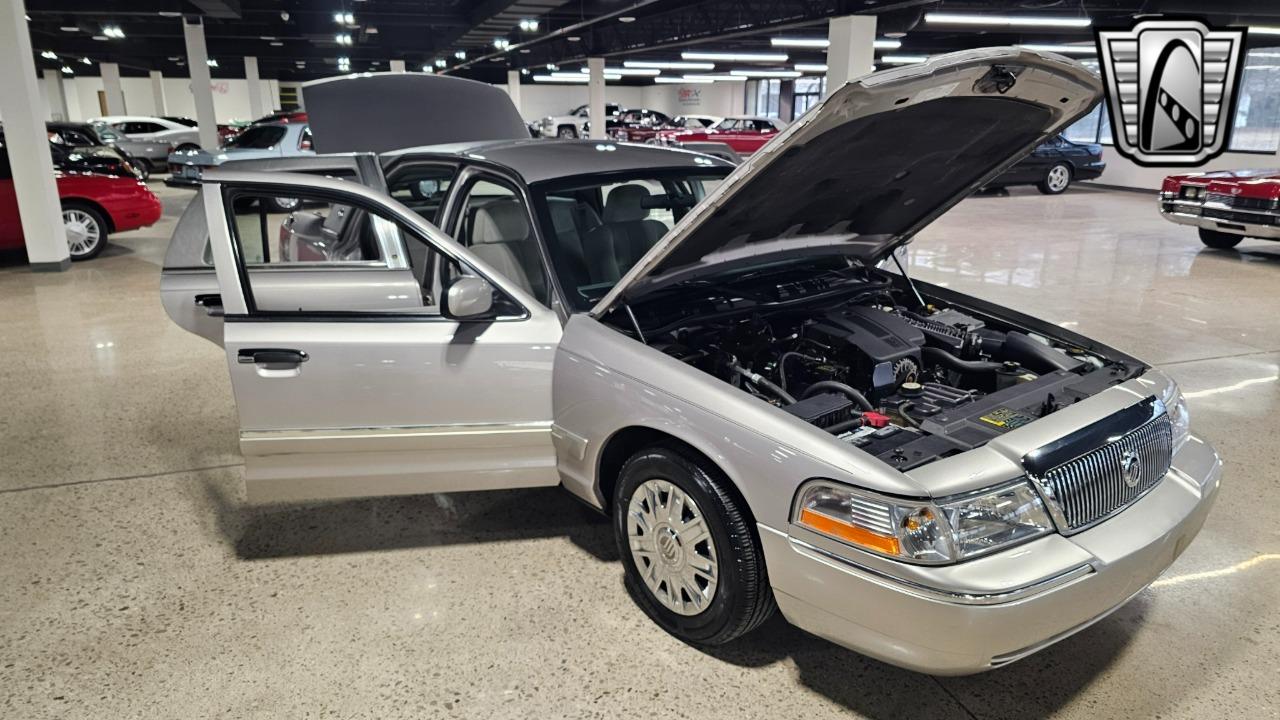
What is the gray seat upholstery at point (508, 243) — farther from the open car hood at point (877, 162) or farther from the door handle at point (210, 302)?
the door handle at point (210, 302)

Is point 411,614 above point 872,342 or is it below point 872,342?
below

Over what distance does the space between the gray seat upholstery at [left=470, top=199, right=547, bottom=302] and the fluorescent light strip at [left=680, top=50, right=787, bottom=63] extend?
22526mm

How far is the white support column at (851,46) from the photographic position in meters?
12.8

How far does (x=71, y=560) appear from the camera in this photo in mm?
3297

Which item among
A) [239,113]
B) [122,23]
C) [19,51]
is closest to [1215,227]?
[19,51]

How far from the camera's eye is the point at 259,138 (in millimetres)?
14727

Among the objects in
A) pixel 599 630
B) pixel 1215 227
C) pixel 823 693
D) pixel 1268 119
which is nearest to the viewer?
pixel 823 693

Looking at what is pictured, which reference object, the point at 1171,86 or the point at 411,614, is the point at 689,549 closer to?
the point at 411,614

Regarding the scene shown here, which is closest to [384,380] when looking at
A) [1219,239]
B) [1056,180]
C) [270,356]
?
[270,356]

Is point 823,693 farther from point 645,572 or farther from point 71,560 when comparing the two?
point 71,560

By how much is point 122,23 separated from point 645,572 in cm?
2532

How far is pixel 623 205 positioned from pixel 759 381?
1.19 meters

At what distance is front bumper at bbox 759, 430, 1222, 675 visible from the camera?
206cm

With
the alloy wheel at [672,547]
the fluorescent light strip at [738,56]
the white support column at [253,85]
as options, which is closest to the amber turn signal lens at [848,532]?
the alloy wheel at [672,547]
